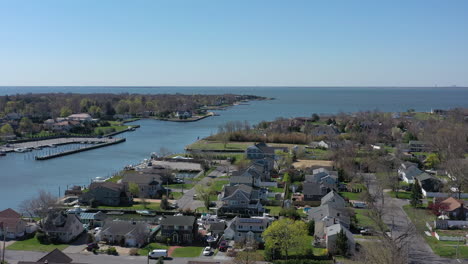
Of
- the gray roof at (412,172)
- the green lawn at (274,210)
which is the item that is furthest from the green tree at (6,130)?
the gray roof at (412,172)

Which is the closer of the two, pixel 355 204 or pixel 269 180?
pixel 355 204

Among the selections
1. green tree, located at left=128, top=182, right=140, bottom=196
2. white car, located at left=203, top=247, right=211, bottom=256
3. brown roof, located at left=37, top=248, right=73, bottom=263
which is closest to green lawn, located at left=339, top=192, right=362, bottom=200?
white car, located at left=203, top=247, right=211, bottom=256

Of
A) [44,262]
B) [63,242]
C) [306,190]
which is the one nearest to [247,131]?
[306,190]

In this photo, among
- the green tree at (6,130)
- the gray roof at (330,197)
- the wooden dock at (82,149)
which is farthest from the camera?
the green tree at (6,130)

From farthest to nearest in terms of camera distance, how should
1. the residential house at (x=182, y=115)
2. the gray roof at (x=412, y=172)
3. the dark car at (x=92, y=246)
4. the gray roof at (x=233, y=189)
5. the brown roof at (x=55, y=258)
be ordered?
1. the residential house at (x=182, y=115)
2. the gray roof at (x=412, y=172)
3. the gray roof at (x=233, y=189)
4. the dark car at (x=92, y=246)
5. the brown roof at (x=55, y=258)

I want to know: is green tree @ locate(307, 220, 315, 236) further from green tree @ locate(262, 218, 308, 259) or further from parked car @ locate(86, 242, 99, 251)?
parked car @ locate(86, 242, 99, 251)

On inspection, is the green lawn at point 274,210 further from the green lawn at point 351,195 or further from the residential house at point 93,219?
the residential house at point 93,219

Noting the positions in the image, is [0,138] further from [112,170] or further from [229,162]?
[229,162]
